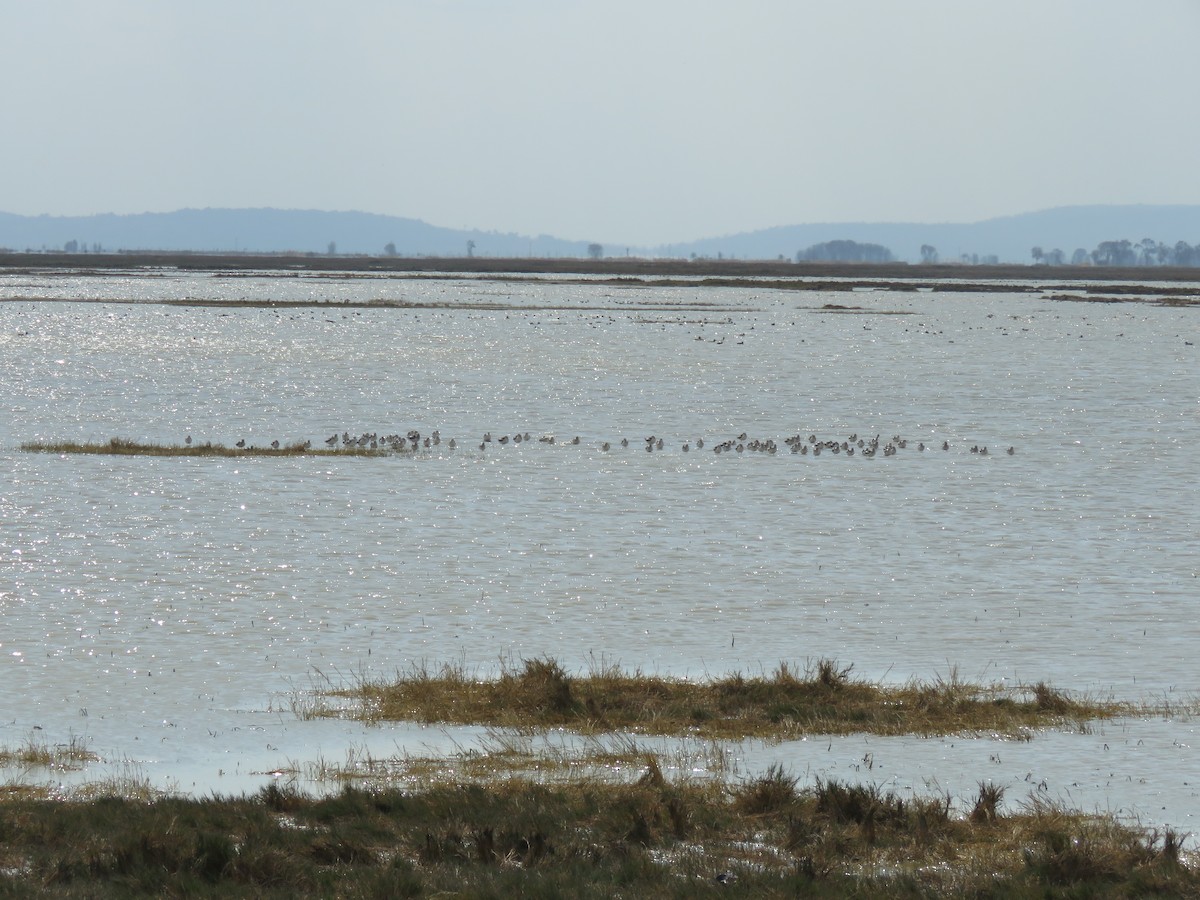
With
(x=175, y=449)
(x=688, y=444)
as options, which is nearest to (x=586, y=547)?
(x=688, y=444)

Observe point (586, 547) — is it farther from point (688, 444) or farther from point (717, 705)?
point (688, 444)

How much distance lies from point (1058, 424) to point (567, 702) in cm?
2957

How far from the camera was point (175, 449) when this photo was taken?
30703mm

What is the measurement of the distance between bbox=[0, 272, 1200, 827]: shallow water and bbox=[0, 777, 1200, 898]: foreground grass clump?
1.26 meters

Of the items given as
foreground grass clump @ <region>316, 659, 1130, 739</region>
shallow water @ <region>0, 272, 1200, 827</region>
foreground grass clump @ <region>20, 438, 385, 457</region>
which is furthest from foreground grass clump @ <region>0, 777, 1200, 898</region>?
foreground grass clump @ <region>20, 438, 385, 457</region>

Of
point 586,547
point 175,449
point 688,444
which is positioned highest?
point 175,449

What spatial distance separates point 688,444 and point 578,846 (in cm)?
2443

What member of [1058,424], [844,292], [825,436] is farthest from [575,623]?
[844,292]

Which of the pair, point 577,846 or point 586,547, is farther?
point 586,547

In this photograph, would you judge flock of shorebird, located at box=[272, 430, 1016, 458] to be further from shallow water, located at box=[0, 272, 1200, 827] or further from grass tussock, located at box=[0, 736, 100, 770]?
grass tussock, located at box=[0, 736, 100, 770]

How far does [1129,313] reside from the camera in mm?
101188

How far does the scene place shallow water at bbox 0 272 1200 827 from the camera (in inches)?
542

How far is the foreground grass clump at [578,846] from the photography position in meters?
8.69

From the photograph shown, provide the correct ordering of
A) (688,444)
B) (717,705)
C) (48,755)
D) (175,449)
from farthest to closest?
(688,444) → (175,449) → (717,705) → (48,755)
